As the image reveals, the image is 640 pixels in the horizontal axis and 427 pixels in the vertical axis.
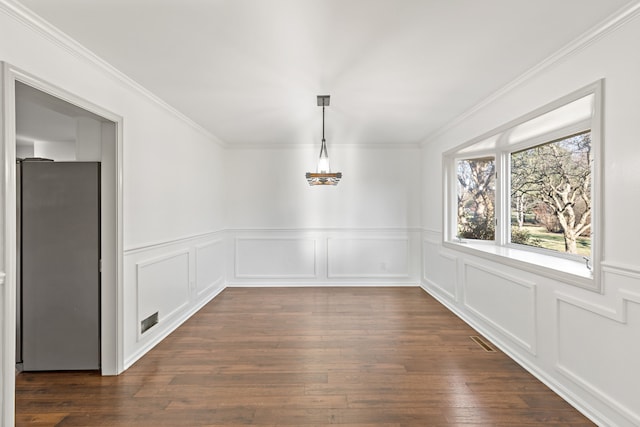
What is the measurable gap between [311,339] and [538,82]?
10.3 feet

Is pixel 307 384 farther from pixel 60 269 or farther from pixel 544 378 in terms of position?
pixel 60 269

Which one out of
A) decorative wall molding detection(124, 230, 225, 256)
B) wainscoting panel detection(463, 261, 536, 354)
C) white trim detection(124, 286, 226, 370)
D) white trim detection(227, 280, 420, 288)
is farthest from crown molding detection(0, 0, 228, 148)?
wainscoting panel detection(463, 261, 536, 354)

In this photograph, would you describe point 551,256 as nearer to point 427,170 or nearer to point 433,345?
point 433,345

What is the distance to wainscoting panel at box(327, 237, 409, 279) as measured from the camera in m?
5.60

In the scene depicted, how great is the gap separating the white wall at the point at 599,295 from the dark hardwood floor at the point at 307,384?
223 millimetres

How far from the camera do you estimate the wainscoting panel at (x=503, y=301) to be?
2.70 m

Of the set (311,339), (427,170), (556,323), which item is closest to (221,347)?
(311,339)

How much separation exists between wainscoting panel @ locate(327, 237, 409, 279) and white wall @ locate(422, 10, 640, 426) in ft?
7.97

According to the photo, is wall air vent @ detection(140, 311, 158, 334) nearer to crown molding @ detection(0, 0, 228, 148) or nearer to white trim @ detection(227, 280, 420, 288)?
crown molding @ detection(0, 0, 228, 148)

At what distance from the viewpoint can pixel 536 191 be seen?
3.42 m

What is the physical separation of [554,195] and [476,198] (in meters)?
1.16

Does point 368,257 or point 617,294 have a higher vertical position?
point 617,294

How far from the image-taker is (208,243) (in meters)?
4.74

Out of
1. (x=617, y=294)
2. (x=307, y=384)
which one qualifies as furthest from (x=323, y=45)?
(x=307, y=384)
